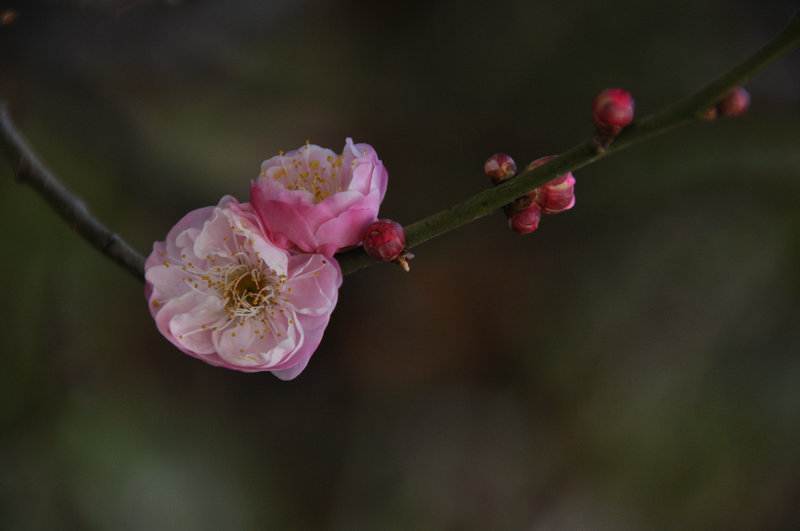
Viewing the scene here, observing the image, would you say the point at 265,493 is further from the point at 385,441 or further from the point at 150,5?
the point at 150,5

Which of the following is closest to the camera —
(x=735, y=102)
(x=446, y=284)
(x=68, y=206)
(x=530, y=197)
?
(x=735, y=102)

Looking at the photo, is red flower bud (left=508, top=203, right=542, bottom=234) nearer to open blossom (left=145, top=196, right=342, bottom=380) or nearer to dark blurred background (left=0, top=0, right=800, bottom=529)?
open blossom (left=145, top=196, right=342, bottom=380)

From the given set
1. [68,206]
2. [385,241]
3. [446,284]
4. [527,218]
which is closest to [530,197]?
[527,218]

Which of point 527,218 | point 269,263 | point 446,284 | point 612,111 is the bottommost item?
point 446,284

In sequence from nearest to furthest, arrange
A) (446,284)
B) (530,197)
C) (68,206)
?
1. (530,197)
2. (68,206)
3. (446,284)

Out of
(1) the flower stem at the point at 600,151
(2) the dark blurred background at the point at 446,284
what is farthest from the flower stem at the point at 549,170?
(2) the dark blurred background at the point at 446,284

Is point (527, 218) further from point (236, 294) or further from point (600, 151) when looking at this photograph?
point (236, 294)

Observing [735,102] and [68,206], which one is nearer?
[735,102]

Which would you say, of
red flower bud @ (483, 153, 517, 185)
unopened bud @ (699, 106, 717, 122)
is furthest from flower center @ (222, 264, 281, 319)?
unopened bud @ (699, 106, 717, 122)
